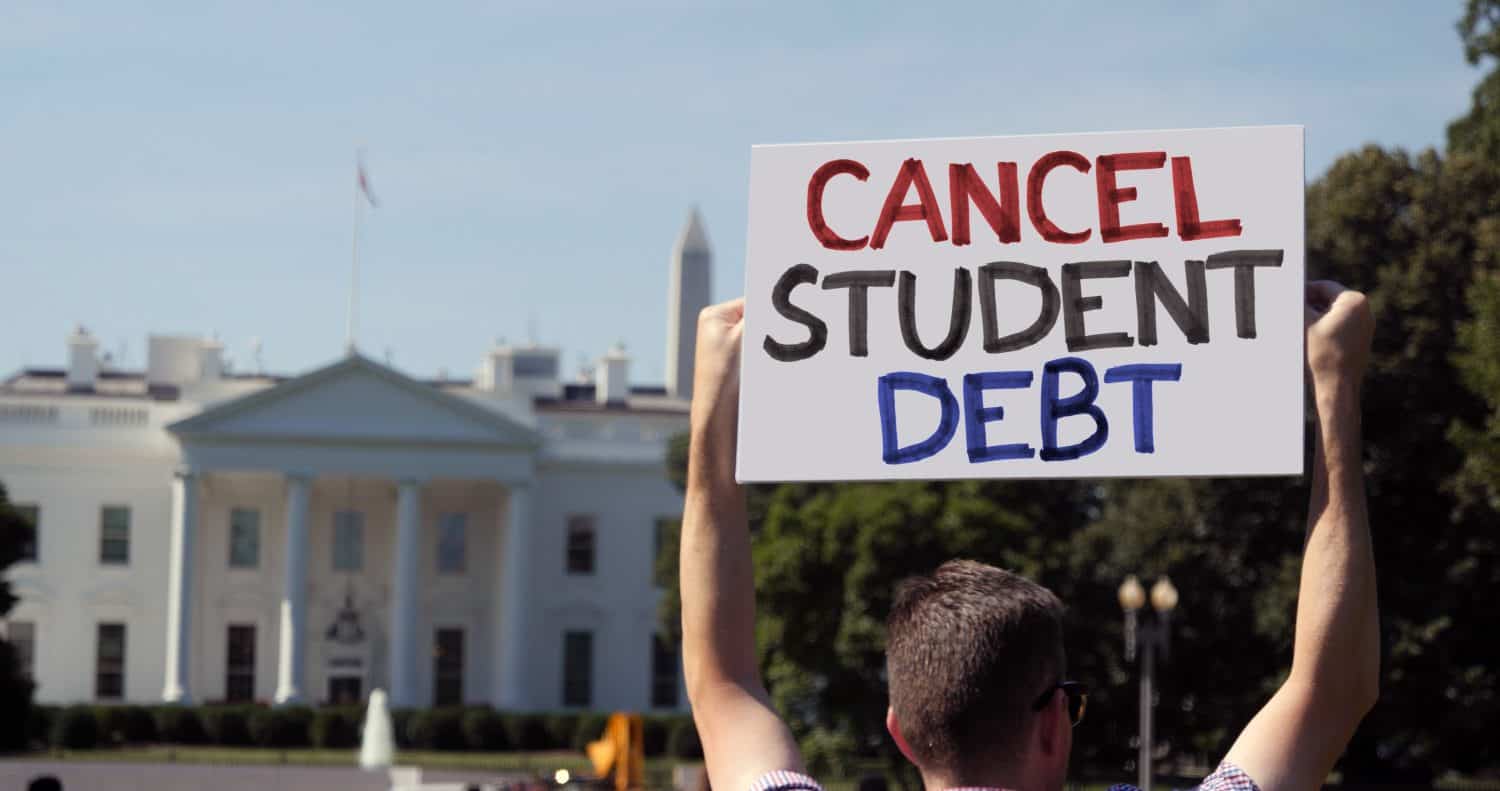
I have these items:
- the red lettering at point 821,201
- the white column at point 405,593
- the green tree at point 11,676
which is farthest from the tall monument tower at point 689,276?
the red lettering at point 821,201

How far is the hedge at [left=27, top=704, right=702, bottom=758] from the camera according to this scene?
63656mm

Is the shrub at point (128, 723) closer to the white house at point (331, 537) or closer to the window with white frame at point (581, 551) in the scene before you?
the white house at point (331, 537)

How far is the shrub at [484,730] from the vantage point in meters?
65.1

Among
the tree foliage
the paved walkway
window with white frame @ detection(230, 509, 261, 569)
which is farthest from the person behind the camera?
window with white frame @ detection(230, 509, 261, 569)

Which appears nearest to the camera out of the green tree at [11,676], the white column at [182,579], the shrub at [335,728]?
the green tree at [11,676]

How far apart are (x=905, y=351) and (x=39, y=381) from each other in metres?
80.5

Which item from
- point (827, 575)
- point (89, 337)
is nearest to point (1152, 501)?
point (827, 575)

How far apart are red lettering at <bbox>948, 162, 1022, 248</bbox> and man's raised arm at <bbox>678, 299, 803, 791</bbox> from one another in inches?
15.8

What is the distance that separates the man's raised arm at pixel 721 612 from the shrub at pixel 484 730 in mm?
62757

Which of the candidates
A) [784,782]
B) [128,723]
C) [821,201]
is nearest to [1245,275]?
[821,201]

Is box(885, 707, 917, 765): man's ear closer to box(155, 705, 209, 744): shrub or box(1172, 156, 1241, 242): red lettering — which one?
box(1172, 156, 1241, 242): red lettering

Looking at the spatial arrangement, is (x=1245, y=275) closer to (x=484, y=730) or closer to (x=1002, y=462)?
(x=1002, y=462)

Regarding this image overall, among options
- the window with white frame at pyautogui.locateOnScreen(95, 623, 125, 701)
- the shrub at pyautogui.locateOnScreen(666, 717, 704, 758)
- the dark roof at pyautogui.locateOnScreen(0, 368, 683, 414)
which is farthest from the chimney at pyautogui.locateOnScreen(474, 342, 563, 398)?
the shrub at pyautogui.locateOnScreen(666, 717, 704, 758)

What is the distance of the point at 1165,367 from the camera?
3342mm
